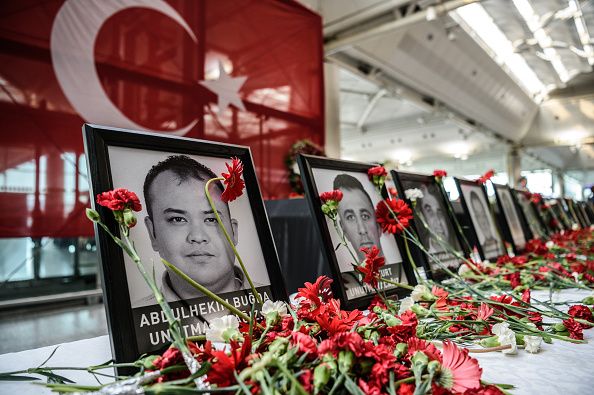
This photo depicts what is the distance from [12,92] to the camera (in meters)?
2.21

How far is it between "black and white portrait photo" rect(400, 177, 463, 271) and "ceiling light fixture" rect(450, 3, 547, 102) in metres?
5.70

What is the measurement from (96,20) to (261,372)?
2.86 metres

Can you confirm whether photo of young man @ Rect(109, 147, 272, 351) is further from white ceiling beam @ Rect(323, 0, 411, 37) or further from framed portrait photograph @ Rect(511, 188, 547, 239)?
white ceiling beam @ Rect(323, 0, 411, 37)

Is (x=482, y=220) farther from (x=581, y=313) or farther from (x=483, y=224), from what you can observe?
(x=581, y=313)

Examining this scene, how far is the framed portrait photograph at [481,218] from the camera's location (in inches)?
58.7

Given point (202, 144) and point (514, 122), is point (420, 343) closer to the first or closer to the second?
point (202, 144)

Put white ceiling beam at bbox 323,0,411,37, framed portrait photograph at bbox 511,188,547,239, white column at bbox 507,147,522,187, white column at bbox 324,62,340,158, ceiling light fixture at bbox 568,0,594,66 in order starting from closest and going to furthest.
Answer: framed portrait photograph at bbox 511,188,547,239, white ceiling beam at bbox 323,0,411,37, white column at bbox 324,62,340,158, ceiling light fixture at bbox 568,0,594,66, white column at bbox 507,147,522,187

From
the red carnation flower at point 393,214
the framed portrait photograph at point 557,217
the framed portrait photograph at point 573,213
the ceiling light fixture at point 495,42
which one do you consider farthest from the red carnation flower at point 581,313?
the ceiling light fixture at point 495,42

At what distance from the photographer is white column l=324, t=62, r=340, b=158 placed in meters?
5.66

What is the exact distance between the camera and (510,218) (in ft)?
6.18

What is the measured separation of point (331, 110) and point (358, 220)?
506cm

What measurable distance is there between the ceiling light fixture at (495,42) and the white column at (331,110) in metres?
2.12

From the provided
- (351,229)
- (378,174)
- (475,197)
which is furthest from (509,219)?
(351,229)

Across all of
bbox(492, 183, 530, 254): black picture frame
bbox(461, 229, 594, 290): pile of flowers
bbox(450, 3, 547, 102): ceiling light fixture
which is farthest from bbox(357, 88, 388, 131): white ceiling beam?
bbox(461, 229, 594, 290): pile of flowers
